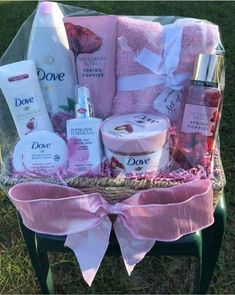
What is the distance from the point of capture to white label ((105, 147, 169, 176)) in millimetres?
751

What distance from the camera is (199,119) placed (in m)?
0.79

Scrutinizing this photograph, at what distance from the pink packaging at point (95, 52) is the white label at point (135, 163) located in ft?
0.53

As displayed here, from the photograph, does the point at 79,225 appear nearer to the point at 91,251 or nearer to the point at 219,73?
the point at 91,251

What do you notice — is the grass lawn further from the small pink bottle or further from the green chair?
the small pink bottle

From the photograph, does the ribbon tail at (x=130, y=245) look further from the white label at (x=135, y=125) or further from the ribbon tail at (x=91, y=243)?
the white label at (x=135, y=125)

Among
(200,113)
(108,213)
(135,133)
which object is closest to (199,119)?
(200,113)

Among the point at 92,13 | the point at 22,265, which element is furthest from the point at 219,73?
the point at 22,265

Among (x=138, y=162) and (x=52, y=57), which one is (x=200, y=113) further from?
(x=52, y=57)

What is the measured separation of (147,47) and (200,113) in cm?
17

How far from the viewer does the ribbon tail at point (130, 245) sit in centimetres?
79

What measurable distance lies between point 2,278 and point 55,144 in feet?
1.83

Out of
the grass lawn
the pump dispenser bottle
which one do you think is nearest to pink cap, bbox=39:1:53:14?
the pump dispenser bottle

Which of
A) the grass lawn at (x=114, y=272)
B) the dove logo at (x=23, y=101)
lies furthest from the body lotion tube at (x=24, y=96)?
the grass lawn at (x=114, y=272)

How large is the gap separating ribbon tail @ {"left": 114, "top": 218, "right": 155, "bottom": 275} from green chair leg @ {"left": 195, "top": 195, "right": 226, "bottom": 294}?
5.2 inches
